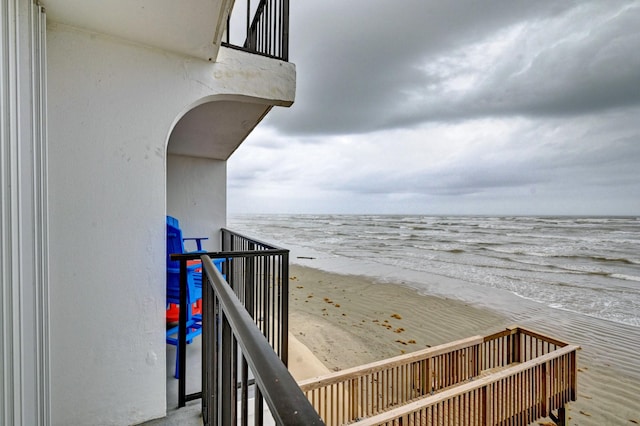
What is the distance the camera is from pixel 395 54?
33.4ft

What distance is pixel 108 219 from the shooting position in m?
1.74

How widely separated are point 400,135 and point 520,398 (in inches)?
1312

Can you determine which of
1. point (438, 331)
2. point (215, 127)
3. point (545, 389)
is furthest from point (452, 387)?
point (215, 127)

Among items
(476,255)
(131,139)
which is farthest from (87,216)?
(476,255)

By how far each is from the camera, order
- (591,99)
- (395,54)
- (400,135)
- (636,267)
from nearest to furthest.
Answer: (395,54) → (636,267) → (591,99) → (400,135)

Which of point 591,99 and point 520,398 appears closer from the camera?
point 520,398

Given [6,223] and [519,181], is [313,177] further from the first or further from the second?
[6,223]

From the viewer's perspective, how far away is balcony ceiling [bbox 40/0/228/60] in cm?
148

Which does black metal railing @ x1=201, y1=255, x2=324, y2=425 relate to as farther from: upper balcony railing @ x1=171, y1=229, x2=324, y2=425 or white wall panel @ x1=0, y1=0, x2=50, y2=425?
white wall panel @ x1=0, y1=0, x2=50, y2=425

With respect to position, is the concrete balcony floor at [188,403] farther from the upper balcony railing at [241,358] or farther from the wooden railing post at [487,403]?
the wooden railing post at [487,403]

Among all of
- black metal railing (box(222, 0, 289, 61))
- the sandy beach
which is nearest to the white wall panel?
black metal railing (box(222, 0, 289, 61))

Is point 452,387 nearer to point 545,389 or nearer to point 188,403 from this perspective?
point 545,389

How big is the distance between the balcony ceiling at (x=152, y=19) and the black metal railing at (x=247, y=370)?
137 centimetres

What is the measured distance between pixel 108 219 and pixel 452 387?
4158 mm
